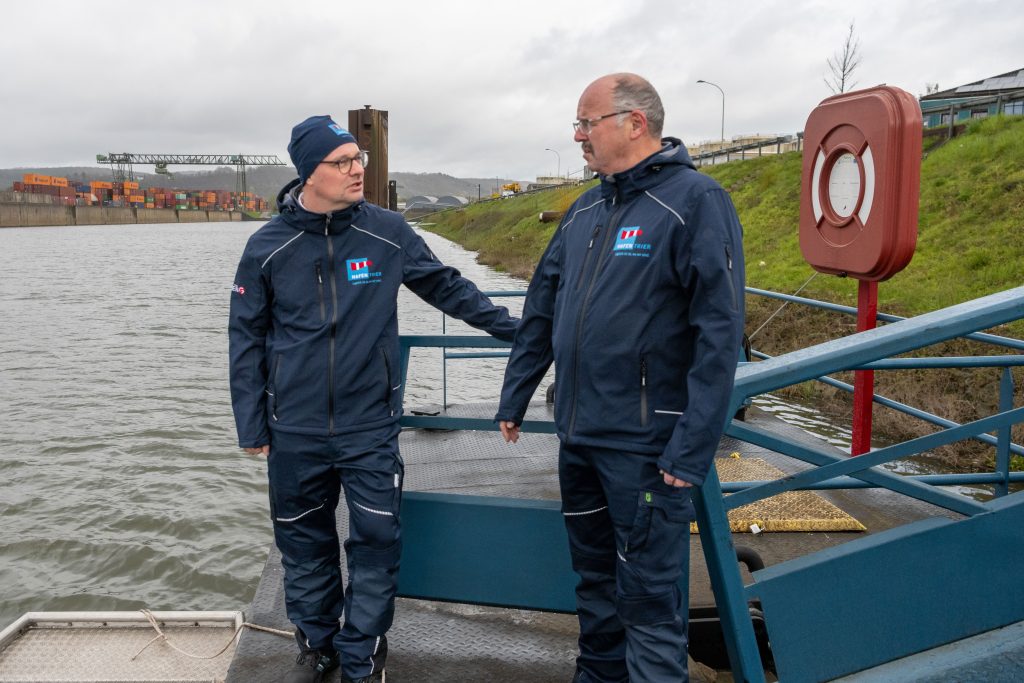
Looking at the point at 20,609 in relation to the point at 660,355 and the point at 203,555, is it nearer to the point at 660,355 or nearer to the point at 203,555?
the point at 203,555

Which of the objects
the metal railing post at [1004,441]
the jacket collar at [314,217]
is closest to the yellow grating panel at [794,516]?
the metal railing post at [1004,441]

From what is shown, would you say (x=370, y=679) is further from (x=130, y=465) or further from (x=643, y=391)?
(x=130, y=465)

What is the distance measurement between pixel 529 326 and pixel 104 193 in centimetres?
18352

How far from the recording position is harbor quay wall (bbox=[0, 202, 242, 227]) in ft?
361

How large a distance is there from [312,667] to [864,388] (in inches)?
135

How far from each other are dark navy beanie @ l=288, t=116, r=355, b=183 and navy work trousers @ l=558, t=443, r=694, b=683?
1.24 metres

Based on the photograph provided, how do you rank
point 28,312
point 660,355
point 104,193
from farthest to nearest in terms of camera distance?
1. point 104,193
2. point 28,312
3. point 660,355

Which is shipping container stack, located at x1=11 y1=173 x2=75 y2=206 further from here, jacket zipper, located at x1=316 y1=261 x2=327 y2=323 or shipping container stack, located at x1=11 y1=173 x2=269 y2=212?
jacket zipper, located at x1=316 y1=261 x2=327 y2=323

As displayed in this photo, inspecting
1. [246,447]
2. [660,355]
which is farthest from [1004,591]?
[246,447]

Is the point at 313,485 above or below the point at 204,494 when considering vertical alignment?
above

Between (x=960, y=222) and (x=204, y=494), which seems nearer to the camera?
(x=204, y=494)

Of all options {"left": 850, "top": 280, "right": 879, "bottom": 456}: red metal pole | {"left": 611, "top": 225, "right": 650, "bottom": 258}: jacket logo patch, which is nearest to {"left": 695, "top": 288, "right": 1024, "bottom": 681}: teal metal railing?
{"left": 611, "top": 225, "right": 650, "bottom": 258}: jacket logo patch

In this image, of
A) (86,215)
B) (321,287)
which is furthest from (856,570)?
(86,215)

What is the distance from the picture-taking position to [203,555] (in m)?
6.76
